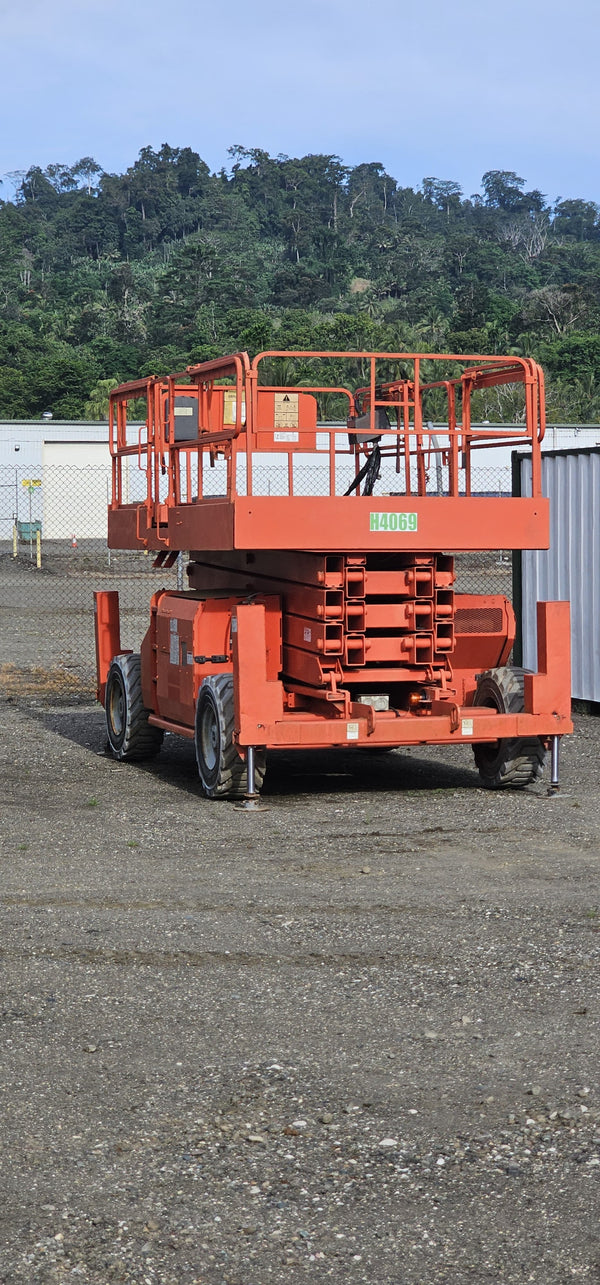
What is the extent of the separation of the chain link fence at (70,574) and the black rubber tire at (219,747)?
2.17 m

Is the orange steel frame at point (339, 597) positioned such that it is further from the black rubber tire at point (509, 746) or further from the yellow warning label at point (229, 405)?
the black rubber tire at point (509, 746)

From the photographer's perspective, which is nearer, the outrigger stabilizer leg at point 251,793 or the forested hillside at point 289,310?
the outrigger stabilizer leg at point 251,793

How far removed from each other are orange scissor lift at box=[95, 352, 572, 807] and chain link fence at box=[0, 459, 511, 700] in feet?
2.28

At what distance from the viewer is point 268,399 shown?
11.7 metres

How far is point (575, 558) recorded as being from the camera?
16.0 meters

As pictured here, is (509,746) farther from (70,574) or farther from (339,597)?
(70,574)

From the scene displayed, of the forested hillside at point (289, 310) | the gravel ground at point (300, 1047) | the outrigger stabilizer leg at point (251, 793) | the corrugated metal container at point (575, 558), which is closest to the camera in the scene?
the gravel ground at point (300, 1047)

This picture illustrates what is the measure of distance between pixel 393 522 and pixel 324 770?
299 cm

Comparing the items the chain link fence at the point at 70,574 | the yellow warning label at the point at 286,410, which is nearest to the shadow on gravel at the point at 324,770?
the chain link fence at the point at 70,574

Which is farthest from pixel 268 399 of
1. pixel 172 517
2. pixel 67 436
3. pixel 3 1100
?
pixel 67 436

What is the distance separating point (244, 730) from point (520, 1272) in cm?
663

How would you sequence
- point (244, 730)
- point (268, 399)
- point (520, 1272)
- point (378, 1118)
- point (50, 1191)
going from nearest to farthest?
point (520, 1272), point (50, 1191), point (378, 1118), point (244, 730), point (268, 399)

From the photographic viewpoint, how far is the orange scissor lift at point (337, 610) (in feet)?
34.6

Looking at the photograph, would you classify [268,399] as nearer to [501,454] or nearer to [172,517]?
[172,517]
